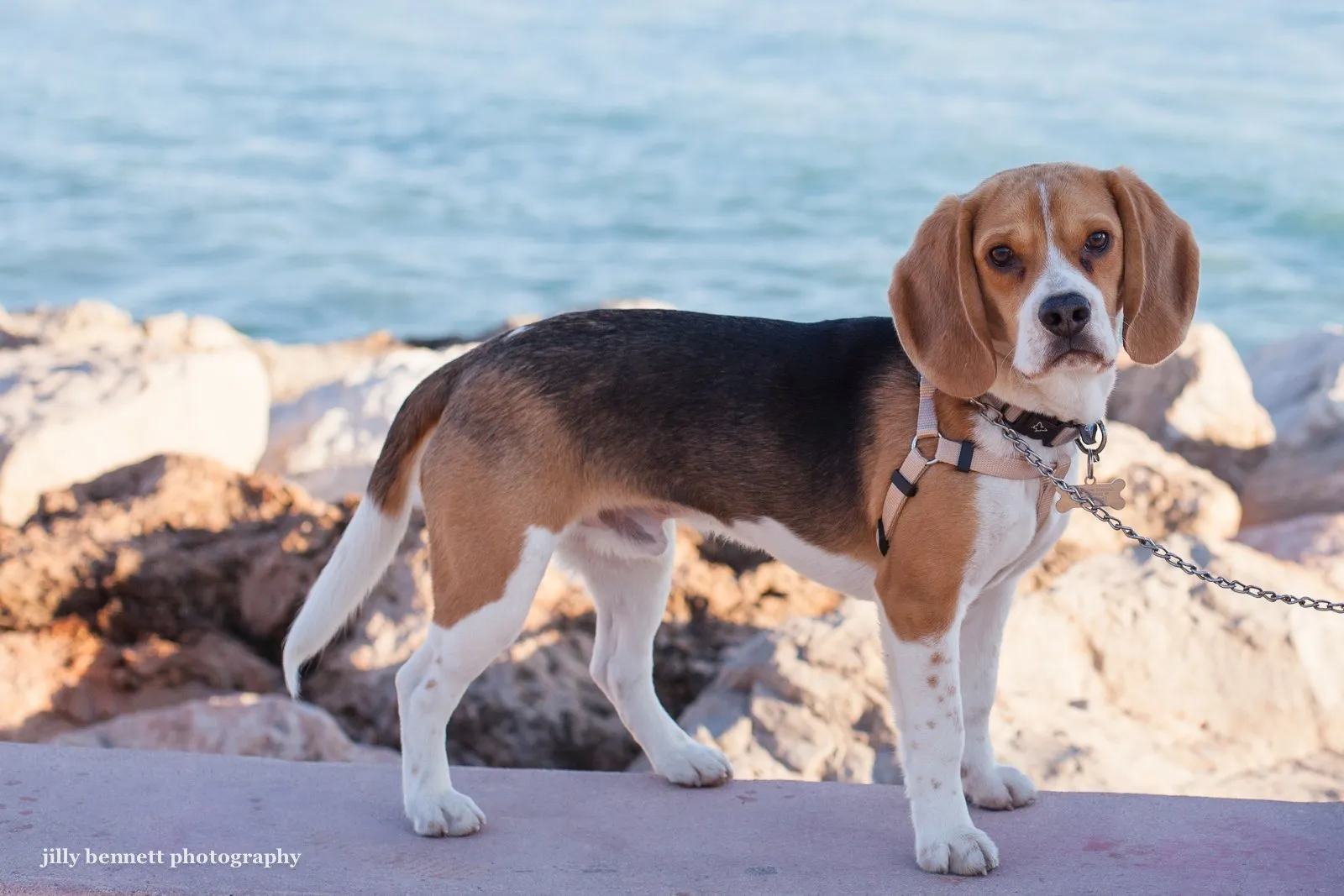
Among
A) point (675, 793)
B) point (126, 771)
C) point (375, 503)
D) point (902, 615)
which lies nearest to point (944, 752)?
point (902, 615)

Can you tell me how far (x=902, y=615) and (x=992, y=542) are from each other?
0.29 metres

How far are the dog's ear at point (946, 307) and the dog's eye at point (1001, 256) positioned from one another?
76 mm

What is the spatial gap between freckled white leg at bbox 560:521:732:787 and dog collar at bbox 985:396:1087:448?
1.22m

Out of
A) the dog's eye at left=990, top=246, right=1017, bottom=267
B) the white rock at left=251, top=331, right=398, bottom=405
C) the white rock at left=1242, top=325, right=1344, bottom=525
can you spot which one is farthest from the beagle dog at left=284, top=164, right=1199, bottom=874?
the white rock at left=251, top=331, right=398, bottom=405

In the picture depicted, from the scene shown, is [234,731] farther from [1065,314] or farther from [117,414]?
[1065,314]

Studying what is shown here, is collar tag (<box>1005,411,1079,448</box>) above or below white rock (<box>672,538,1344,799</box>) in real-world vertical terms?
above

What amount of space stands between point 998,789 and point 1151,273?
155 cm

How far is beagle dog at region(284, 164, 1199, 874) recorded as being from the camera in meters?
3.60

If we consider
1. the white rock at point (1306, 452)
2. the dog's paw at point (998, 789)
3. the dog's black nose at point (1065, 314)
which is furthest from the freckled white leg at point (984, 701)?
Result: the white rock at point (1306, 452)

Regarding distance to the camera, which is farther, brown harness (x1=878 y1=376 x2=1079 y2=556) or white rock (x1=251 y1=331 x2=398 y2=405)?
white rock (x1=251 y1=331 x2=398 y2=405)

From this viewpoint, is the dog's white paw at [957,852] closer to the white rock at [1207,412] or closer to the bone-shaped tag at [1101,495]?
the bone-shaped tag at [1101,495]

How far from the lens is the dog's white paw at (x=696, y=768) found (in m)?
4.55

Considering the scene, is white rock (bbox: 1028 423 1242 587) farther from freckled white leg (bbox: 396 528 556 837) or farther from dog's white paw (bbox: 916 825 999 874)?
freckled white leg (bbox: 396 528 556 837)

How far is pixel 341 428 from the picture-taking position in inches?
317
